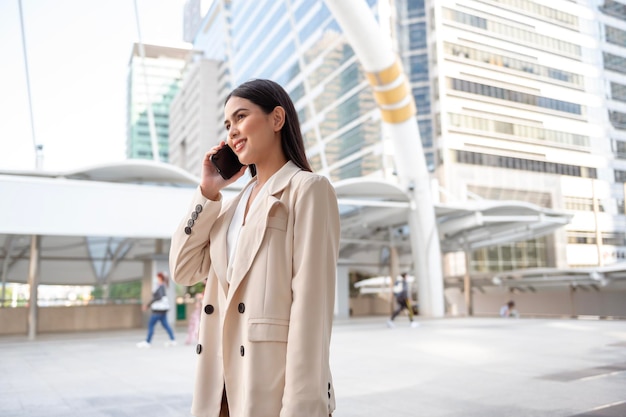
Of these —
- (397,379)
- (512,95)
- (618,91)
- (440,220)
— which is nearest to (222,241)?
(397,379)

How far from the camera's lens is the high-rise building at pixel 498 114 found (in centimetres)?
4506

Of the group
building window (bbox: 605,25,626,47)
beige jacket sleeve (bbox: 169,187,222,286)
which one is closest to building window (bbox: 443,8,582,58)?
building window (bbox: 605,25,626,47)

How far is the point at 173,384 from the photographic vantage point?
6715 mm

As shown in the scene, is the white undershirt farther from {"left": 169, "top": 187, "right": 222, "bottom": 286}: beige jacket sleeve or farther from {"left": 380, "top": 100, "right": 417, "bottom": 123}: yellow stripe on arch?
{"left": 380, "top": 100, "right": 417, "bottom": 123}: yellow stripe on arch

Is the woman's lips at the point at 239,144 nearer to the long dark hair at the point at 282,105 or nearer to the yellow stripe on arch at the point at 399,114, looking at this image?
the long dark hair at the point at 282,105

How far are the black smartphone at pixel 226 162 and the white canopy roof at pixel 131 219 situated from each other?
13.1 metres

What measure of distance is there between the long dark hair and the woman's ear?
1 centimetres

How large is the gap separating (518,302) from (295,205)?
27.3 meters

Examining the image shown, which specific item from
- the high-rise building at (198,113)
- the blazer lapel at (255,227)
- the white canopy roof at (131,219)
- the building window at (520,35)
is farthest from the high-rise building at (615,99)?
the high-rise building at (198,113)

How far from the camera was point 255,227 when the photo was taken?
185cm

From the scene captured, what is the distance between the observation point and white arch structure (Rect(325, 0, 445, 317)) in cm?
1962

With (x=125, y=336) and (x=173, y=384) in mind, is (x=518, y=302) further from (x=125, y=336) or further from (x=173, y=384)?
(x=173, y=384)

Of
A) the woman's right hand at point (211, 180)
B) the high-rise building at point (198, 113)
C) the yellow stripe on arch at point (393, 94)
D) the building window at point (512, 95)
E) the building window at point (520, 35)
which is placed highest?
the high-rise building at point (198, 113)

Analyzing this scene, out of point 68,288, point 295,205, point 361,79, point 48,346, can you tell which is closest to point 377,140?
point 361,79
